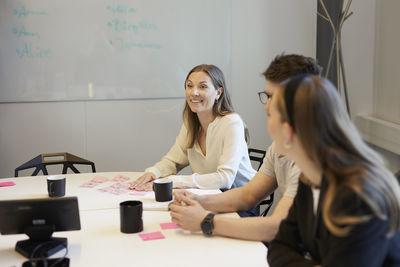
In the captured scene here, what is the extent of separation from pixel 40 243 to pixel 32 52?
2508mm

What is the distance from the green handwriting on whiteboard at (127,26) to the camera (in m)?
3.84

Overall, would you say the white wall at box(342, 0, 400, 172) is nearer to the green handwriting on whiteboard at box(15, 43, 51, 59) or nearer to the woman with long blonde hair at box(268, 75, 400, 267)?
the green handwriting on whiteboard at box(15, 43, 51, 59)

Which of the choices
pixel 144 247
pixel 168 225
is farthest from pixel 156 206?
pixel 144 247

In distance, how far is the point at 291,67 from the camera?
183cm

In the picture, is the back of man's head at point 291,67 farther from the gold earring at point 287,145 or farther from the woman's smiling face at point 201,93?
the woman's smiling face at point 201,93

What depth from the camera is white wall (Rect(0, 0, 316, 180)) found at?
3852mm

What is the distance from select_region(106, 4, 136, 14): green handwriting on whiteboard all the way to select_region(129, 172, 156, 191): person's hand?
178 cm

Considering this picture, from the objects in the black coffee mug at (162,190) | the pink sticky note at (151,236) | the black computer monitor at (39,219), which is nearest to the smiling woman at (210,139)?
the black coffee mug at (162,190)

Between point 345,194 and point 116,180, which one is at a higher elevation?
point 345,194

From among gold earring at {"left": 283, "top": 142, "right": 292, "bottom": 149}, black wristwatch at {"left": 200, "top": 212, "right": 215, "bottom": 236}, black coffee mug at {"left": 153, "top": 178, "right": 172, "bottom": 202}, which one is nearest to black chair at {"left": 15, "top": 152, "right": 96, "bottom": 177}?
black coffee mug at {"left": 153, "top": 178, "right": 172, "bottom": 202}

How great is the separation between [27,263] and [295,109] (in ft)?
3.02

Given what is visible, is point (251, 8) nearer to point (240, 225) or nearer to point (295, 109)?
point (240, 225)

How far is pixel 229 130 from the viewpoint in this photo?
264cm

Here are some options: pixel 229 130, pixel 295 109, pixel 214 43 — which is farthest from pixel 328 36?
Result: pixel 295 109
